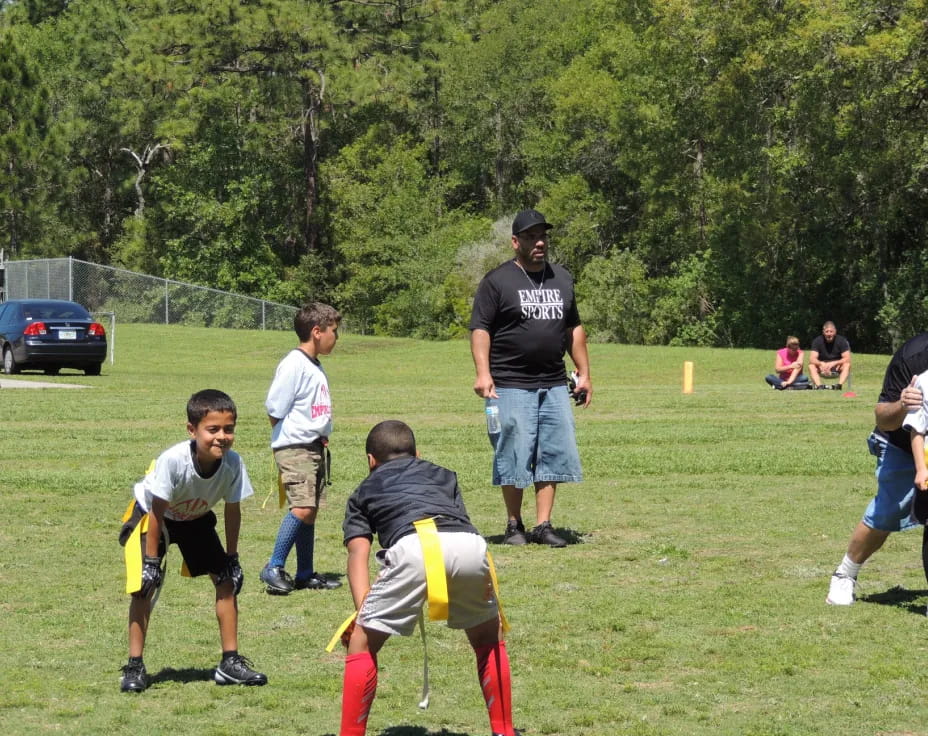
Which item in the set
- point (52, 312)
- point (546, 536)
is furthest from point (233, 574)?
point (52, 312)

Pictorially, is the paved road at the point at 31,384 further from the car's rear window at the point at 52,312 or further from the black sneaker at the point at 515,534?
the black sneaker at the point at 515,534

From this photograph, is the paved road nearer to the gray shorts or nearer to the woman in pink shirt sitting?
the woman in pink shirt sitting

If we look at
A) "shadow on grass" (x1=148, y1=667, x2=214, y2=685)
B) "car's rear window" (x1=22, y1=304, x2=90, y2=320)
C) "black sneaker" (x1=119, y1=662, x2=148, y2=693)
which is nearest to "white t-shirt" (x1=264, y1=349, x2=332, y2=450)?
"shadow on grass" (x1=148, y1=667, x2=214, y2=685)

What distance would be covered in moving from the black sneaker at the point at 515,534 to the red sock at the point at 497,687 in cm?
475

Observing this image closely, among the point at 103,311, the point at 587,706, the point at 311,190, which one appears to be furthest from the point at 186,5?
the point at 587,706

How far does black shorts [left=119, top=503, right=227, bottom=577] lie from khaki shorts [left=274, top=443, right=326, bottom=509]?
2109mm

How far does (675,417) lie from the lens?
20.9 metres

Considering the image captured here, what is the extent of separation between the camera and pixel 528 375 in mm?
10195

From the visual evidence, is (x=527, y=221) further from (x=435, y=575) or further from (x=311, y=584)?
(x=435, y=575)

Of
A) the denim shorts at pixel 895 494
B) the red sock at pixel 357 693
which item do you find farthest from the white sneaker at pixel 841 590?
the red sock at pixel 357 693

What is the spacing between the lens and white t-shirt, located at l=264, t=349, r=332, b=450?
8664mm

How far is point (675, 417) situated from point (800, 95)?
1076 inches

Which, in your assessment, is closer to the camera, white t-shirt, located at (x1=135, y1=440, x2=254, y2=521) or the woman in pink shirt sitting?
white t-shirt, located at (x1=135, y1=440, x2=254, y2=521)

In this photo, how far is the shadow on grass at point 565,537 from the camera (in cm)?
1043
